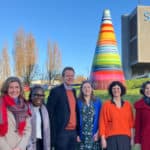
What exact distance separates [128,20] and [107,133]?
47.0m

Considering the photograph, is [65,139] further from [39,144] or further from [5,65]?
[5,65]

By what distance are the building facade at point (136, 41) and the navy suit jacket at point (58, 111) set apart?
117ft

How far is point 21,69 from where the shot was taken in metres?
39.6

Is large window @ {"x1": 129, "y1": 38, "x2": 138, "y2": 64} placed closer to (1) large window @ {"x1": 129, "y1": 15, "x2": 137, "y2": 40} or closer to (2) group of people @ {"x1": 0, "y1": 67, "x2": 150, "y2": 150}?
(1) large window @ {"x1": 129, "y1": 15, "x2": 137, "y2": 40}

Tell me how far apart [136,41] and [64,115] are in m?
41.8

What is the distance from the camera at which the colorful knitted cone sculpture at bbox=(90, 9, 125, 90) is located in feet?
44.0

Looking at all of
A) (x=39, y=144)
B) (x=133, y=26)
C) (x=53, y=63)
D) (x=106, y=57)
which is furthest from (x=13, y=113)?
(x=133, y=26)

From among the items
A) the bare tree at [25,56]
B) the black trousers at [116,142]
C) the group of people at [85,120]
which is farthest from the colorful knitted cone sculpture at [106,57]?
the bare tree at [25,56]

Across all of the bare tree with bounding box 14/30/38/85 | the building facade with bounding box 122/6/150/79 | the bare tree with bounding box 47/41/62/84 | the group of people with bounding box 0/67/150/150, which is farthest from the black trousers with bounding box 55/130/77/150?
the bare tree with bounding box 47/41/62/84

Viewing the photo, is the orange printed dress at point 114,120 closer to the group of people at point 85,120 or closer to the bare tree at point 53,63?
the group of people at point 85,120

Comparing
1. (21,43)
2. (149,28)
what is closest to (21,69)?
(21,43)

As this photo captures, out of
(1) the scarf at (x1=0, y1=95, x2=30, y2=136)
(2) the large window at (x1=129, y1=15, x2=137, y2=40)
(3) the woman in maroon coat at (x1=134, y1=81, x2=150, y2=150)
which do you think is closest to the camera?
(1) the scarf at (x1=0, y1=95, x2=30, y2=136)

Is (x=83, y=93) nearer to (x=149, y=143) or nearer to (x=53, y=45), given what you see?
(x=149, y=143)

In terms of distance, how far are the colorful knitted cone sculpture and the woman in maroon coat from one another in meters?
7.96
